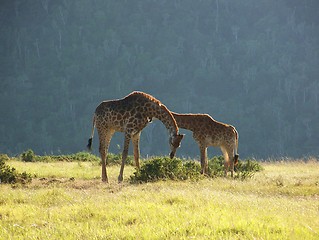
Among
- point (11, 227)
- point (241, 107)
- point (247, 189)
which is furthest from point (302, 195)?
point (241, 107)

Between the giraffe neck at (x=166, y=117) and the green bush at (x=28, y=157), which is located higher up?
the giraffe neck at (x=166, y=117)

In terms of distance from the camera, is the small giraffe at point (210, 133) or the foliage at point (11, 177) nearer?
the foliage at point (11, 177)

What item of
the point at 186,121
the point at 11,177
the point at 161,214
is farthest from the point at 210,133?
the point at 161,214

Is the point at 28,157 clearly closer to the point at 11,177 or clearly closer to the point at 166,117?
the point at 11,177

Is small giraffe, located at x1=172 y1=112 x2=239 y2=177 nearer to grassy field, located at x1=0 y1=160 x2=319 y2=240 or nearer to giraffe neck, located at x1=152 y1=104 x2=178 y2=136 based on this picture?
giraffe neck, located at x1=152 y1=104 x2=178 y2=136

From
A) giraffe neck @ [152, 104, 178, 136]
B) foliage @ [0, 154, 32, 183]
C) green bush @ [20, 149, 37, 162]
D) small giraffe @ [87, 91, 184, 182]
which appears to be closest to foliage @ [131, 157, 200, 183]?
small giraffe @ [87, 91, 184, 182]

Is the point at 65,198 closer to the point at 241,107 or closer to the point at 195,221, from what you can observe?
the point at 195,221

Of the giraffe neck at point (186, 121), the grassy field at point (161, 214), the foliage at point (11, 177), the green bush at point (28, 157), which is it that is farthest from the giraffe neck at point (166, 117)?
the green bush at point (28, 157)

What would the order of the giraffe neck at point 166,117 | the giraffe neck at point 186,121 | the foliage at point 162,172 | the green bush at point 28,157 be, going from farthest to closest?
1. the green bush at point 28,157
2. the giraffe neck at point 186,121
3. the giraffe neck at point 166,117
4. the foliage at point 162,172

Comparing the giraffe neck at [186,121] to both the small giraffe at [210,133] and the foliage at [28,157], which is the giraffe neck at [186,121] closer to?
the small giraffe at [210,133]

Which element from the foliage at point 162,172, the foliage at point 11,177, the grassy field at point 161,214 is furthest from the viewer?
the foliage at point 11,177

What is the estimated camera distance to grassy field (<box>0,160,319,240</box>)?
24.3 ft

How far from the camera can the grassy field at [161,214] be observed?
7.42m

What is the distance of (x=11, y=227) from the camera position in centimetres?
816
